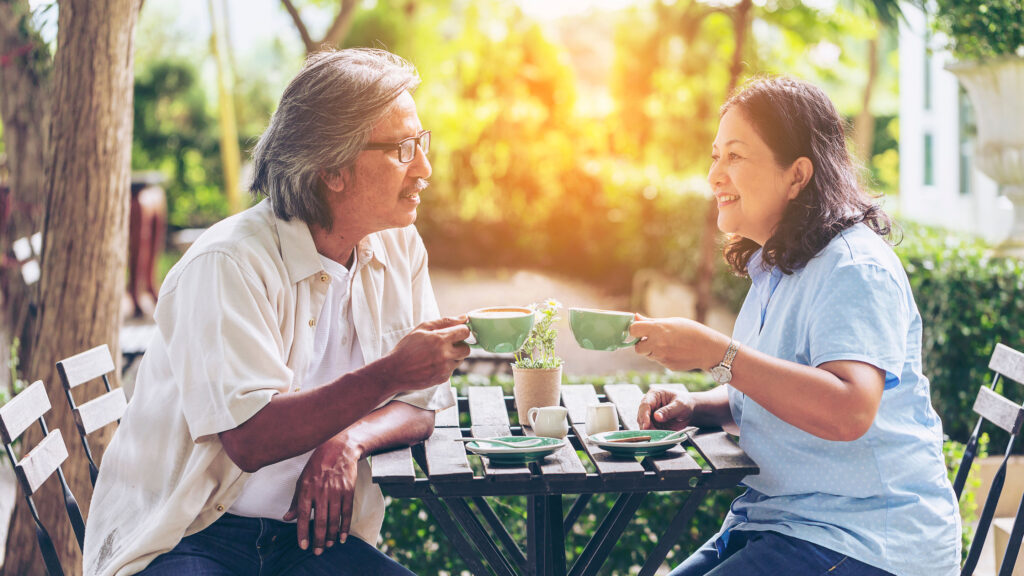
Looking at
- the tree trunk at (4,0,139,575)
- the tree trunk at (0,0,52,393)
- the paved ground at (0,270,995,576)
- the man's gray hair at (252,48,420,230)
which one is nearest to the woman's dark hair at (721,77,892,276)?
the man's gray hair at (252,48,420,230)

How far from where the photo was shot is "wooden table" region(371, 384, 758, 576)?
2021mm

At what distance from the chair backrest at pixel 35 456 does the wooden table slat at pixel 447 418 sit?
923mm

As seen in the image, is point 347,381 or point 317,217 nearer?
point 347,381

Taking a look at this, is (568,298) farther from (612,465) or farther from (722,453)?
(612,465)

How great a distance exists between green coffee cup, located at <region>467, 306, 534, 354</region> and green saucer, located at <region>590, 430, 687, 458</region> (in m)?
0.29

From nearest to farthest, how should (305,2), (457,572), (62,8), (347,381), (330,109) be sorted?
(347,381) → (330,109) → (62,8) → (457,572) → (305,2)

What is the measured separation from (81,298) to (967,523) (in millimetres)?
3398

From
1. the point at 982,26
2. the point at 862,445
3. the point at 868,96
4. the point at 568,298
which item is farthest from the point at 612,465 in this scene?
the point at 868,96

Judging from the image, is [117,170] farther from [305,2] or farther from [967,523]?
[305,2]

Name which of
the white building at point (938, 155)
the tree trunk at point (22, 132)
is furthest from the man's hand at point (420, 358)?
the white building at point (938, 155)

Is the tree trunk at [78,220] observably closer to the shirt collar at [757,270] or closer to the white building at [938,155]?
the shirt collar at [757,270]

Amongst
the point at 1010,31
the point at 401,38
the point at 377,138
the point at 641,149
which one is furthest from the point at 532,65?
the point at 377,138

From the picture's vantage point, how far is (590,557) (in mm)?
2375

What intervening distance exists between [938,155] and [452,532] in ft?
36.5
